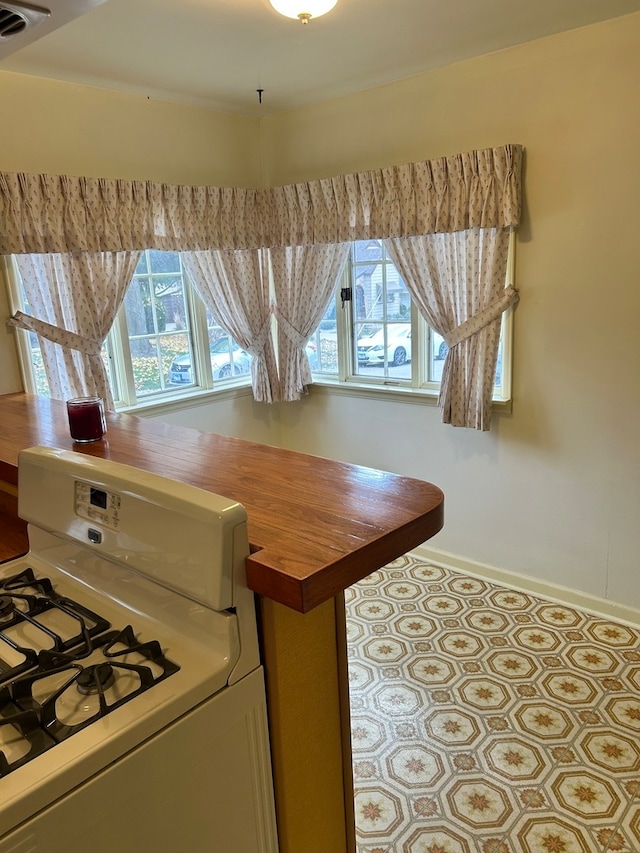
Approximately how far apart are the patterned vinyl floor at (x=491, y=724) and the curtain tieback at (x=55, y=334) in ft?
5.99

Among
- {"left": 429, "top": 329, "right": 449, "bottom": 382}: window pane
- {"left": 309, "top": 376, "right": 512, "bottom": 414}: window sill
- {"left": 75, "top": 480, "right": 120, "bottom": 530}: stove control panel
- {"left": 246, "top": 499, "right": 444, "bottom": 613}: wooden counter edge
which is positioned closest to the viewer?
{"left": 246, "top": 499, "right": 444, "bottom": 613}: wooden counter edge

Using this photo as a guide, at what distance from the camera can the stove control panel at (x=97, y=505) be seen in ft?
3.90

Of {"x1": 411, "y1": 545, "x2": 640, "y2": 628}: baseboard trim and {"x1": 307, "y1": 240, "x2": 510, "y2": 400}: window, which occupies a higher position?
{"x1": 307, "y1": 240, "x2": 510, "y2": 400}: window

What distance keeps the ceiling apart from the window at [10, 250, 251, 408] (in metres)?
0.95

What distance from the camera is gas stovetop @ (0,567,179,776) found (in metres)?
0.90

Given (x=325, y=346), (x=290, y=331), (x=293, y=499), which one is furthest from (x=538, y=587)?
(x=293, y=499)

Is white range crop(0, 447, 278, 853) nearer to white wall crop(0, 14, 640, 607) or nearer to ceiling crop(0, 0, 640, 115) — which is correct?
ceiling crop(0, 0, 640, 115)

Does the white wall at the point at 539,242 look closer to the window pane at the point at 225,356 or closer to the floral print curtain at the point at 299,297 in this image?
the floral print curtain at the point at 299,297

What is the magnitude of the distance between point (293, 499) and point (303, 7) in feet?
5.31

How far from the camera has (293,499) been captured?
1.27 m

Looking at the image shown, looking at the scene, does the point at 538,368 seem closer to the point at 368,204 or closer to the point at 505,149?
the point at 505,149

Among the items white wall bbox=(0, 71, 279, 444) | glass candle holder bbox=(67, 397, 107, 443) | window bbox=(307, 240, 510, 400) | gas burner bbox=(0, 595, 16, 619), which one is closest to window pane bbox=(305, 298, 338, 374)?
window bbox=(307, 240, 510, 400)

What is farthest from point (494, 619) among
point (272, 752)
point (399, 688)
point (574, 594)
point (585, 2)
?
point (585, 2)

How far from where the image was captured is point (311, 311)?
371cm
